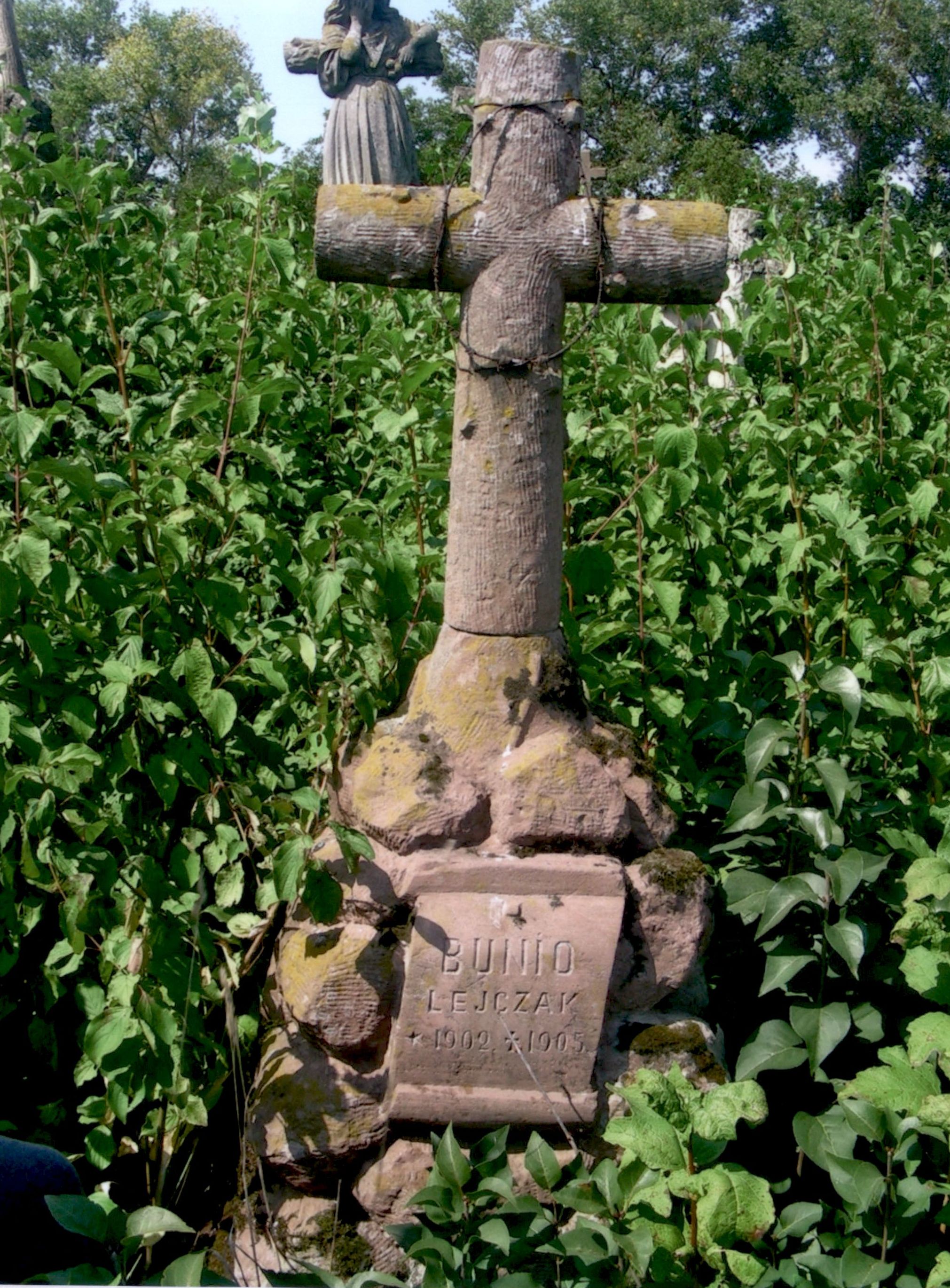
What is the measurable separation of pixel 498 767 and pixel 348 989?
52 centimetres

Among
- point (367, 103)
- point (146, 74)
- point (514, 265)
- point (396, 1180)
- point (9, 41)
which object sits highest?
point (146, 74)

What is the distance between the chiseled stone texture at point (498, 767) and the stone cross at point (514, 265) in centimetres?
11

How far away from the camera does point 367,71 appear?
32.6 feet

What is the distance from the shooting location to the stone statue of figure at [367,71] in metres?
9.82

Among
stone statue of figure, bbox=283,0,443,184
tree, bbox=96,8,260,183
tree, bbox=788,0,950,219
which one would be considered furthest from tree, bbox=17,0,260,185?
stone statue of figure, bbox=283,0,443,184

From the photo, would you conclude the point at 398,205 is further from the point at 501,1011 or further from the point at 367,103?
the point at 367,103

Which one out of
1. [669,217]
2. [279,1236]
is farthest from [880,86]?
[279,1236]

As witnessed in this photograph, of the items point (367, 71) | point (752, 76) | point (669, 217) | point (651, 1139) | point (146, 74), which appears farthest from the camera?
point (146, 74)

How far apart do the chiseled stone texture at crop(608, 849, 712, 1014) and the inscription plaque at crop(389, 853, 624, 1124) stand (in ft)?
0.41

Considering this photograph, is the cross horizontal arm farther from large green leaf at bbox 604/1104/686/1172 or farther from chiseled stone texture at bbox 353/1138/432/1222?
chiseled stone texture at bbox 353/1138/432/1222

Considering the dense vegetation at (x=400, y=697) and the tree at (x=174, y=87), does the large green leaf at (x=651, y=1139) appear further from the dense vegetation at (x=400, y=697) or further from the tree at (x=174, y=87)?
the tree at (x=174, y=87)

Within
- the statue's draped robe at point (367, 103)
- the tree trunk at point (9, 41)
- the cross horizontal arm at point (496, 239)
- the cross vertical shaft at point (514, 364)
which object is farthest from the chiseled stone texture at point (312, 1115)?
the tree trunk at point (9, 41)

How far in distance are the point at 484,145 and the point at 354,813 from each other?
1352mm

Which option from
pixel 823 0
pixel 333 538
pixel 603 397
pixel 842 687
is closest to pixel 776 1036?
pixel 842 687
